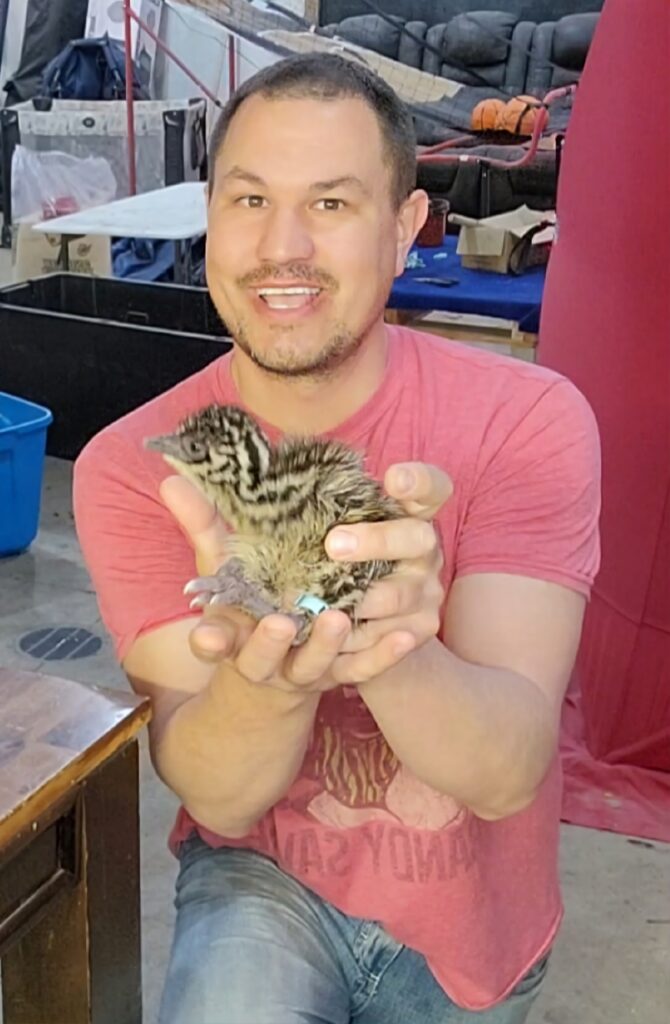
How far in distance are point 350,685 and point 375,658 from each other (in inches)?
11.0

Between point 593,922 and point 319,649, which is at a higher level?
point 319,649

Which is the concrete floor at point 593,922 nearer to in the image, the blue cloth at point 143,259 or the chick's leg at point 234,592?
the chick's leg at point 234,592

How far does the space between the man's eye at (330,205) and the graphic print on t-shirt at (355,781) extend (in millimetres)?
451

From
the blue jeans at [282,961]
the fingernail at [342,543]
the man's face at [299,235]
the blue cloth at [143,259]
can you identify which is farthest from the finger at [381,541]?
the blue cloth at [143,259]

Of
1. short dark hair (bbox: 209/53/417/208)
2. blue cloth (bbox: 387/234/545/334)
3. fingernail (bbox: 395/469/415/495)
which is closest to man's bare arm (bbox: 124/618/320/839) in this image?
fingernail (bbox: 395/469/415/495)

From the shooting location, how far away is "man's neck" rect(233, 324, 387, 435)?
45.8 inches

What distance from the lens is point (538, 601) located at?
108cm

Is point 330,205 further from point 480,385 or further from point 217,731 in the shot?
point 217,731

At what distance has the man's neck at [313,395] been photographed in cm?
116

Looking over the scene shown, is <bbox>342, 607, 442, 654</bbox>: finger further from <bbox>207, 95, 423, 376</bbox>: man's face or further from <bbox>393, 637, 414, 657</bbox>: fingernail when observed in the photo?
<bbox>207, 95, 423, 376</bbox>: man's face

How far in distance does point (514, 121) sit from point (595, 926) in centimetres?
531

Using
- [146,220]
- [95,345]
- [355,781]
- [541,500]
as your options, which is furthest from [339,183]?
[146,220]

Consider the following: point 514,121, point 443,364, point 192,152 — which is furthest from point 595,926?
point 514,121

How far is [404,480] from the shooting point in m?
0.77
